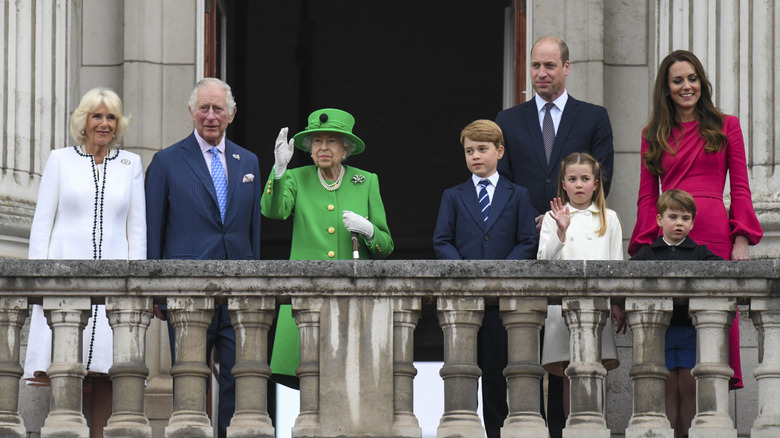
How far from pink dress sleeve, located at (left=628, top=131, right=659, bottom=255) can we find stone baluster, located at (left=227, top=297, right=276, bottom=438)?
1.89m

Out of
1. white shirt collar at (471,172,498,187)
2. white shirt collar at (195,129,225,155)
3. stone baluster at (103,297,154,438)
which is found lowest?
stone baluster at (103,297,154,438)

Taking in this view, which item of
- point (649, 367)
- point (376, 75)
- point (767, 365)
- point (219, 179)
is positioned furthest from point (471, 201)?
point (376, 75)

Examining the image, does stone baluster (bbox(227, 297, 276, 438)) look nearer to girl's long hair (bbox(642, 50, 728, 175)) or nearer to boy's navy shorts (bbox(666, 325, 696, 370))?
boy's navy shorts (bbox(666, 325, 696, 370))

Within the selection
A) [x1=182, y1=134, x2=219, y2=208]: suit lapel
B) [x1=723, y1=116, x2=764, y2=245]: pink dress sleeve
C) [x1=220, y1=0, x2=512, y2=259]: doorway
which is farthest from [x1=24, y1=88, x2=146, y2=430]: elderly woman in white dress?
[x1=220, y1=0, x2=512, y2=259]: doorway

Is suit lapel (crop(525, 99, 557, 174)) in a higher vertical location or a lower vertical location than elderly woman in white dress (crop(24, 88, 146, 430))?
higher

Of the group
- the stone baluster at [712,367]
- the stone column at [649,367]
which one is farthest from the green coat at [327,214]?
the stone baluster at [712,367]

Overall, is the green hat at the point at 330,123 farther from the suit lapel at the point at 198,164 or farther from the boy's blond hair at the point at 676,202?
the boy's blond hair at the point at 676,202

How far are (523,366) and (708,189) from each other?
1468 mm

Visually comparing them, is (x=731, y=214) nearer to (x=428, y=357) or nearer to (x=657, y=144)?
(x=657, y=144)

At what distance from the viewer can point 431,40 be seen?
57.2 ft

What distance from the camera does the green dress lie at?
854 cm

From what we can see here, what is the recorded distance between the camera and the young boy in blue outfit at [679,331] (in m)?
8.05

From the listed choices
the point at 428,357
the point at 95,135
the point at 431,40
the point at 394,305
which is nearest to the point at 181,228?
the point at 95,135

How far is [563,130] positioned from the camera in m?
8.96
